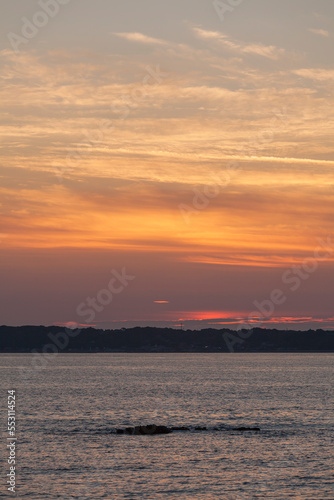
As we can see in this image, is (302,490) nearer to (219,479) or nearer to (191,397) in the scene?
(219,479)

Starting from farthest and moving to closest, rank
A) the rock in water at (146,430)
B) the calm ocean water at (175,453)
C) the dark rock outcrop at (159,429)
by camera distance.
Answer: the dark rock outcrop at (159,429), the rock in water at (146,430), the calm ocean water at (175,453)

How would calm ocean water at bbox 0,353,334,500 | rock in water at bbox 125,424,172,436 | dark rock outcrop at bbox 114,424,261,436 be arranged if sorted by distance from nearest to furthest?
1. calm ocean water at bbox 0,353,334,500
2. rock in water at bbox 125,424,172,436
3. dark rock outcrop at bbox 114,424,261,436

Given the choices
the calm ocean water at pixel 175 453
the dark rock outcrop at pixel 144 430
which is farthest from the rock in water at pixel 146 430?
the calm ocean water at pixel 175 453

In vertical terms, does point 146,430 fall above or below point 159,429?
below

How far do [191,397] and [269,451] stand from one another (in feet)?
274

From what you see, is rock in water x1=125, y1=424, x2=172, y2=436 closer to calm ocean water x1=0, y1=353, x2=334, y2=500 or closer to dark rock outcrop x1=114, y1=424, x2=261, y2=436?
dark rock outcrop x1=114, y1=424, x2=261, y2=436

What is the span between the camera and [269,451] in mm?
81938

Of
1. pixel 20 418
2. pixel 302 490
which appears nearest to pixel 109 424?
pixel 20 418

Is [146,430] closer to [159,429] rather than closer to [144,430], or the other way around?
[144,430]

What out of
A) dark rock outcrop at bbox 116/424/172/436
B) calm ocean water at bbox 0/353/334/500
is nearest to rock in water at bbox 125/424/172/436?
dark rock outcrop at bbox 116/424/172/436

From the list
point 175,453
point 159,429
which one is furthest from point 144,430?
point 175,453

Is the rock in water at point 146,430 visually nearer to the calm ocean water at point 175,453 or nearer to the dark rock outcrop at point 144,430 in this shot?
the dark rock outcrop at point 144,430

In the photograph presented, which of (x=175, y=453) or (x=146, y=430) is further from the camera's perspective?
(x=146, y=430)

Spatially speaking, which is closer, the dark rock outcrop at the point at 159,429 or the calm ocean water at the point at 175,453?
the calm ocean water at the point at 175,453
